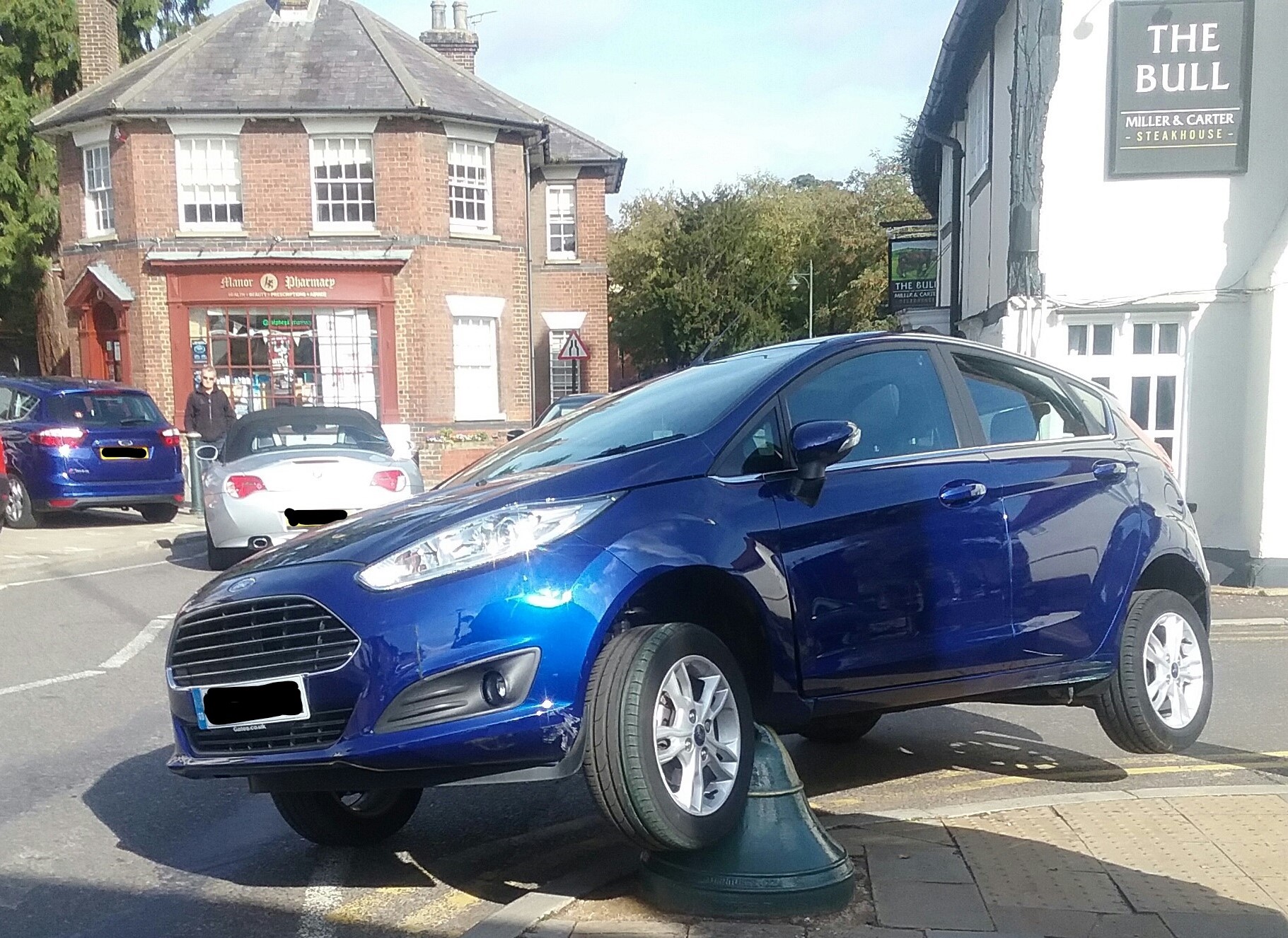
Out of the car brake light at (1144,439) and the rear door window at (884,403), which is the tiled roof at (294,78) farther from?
the rear door window at (884,403)

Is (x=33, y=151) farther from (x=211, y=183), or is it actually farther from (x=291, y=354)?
(x=291, y=354)

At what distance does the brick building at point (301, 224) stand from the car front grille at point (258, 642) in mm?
20431

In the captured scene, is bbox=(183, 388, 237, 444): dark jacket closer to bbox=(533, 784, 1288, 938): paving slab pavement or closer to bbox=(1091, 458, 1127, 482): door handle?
bbox=(1091, 458, 1127, 482): door handle

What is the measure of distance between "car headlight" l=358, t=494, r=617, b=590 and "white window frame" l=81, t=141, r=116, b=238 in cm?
2499

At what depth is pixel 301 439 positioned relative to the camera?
11.3m

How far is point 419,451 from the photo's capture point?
2517cm

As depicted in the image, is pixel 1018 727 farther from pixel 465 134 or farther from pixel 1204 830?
pixel 465 134

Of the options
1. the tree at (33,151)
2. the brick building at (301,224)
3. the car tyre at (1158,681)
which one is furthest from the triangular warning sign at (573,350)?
the car tyre at (1158,681)

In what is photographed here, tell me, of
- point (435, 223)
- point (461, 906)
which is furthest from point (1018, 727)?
point (435, 223)

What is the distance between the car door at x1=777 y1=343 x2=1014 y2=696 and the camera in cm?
430

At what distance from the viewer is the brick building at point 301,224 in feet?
83.5

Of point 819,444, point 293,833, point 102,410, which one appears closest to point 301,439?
point 102,410

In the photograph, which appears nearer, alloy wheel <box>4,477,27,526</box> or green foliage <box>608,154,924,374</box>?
alloy wheel <box>4,477,27,526</box>

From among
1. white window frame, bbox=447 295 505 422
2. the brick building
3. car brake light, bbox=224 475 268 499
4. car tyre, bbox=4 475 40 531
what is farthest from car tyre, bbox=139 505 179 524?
white window frame, bbox=447 295 505 422
